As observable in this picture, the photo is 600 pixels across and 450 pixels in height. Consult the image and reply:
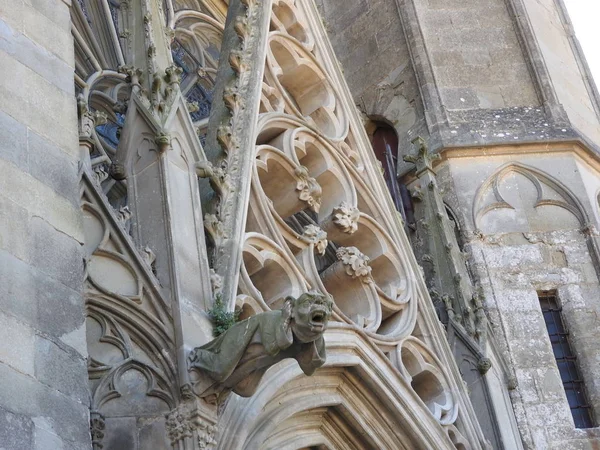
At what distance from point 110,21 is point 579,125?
4943 millimetres

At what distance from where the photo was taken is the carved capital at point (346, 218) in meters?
10.2

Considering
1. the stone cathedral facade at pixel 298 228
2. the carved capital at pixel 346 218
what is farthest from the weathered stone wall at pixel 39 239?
the carved capital at pixel 346 218

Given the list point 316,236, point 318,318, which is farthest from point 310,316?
point 316,236

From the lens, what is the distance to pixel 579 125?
1397 cm

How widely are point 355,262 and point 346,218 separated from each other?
0.47 meters

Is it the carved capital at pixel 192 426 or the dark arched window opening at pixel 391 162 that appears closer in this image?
the carved capital at pixel 192 426

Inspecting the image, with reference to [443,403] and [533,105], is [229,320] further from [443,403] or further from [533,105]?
[533,105]

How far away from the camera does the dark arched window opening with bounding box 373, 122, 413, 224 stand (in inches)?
512

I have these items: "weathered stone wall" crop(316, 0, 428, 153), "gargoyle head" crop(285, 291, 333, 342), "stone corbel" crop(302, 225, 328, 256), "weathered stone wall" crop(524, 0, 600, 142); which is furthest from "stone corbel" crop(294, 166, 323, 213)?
"weathered stone wall" crop(524, 0, 600, 142)

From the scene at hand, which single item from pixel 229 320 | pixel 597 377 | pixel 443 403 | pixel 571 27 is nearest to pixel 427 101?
pixel 571 27

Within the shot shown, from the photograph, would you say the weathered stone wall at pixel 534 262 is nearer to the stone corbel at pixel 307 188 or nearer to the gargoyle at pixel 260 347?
the stone corbel at pixel 307 188

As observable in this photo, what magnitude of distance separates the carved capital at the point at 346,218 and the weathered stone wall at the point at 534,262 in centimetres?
205

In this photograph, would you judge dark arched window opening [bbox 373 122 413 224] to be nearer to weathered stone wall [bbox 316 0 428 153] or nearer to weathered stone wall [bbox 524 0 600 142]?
weathered stone wall [bbox 316 0 428 153]

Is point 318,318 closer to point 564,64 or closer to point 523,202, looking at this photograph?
point 523,202
